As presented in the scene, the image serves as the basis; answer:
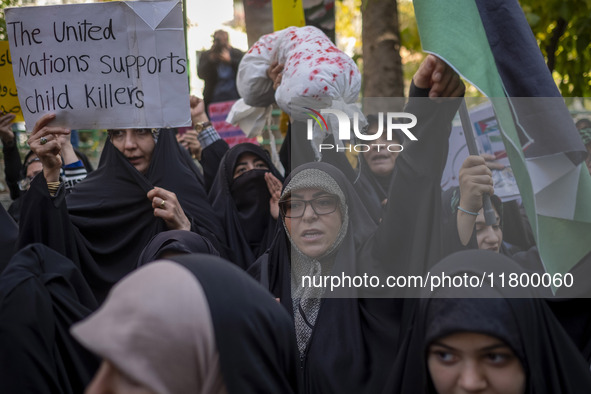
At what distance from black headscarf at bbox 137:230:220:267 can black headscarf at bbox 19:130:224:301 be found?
0.54 m

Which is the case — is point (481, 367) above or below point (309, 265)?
below

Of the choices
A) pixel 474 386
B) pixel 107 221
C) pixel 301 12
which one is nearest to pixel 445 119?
pixel 474 386

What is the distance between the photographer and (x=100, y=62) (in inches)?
123

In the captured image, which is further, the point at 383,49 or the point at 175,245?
the point at 383,49

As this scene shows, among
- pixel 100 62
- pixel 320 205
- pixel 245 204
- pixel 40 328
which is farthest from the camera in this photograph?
pixel 245 204

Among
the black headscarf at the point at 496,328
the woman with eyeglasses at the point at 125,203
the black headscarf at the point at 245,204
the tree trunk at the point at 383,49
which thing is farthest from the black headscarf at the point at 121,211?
the tree trunk at the point at 383,49

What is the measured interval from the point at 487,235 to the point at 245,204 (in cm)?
199

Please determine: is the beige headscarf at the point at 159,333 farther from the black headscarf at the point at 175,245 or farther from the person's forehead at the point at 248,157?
the person's forehead at the point at 248,157

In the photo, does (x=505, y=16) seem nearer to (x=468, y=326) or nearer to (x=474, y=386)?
(x=468, y=326)

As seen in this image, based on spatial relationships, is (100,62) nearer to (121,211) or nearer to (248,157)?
(121,211)

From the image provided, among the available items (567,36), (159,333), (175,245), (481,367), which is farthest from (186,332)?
(567,36)

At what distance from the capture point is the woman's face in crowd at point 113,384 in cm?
137

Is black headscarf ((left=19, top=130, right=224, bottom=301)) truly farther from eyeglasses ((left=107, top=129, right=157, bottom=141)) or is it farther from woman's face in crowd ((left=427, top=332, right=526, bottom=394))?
woman's face in crowd ((left=427, top=332, right=526, bottom=394))

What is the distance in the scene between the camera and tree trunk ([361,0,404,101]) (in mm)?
5754
